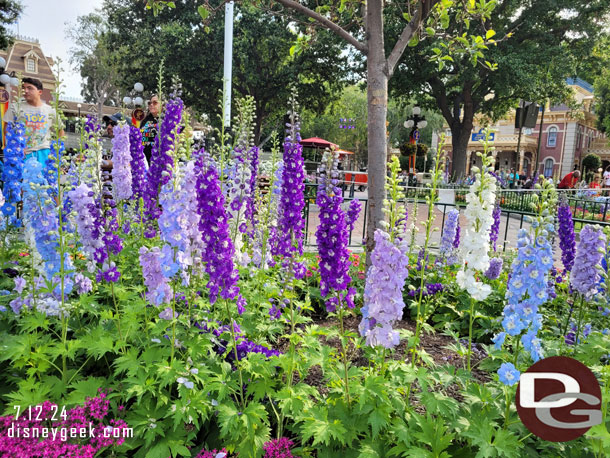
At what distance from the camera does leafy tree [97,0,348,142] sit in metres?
23.2

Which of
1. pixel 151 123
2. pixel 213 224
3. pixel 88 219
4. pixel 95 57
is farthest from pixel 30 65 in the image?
pixel 213 224

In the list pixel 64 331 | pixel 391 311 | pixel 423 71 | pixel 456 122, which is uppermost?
pixel 423 71

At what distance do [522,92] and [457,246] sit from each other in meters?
21.8

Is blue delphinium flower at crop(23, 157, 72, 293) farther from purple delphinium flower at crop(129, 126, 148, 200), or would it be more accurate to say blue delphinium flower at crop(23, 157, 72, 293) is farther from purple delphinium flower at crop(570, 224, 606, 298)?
purple delphinium flower at crop(570, 224, 606, 298)

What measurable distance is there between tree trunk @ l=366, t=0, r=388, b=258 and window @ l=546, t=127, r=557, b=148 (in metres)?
61.6

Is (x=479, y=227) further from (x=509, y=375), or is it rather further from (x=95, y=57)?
(x=95, y=57)

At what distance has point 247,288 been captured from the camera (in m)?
3.88

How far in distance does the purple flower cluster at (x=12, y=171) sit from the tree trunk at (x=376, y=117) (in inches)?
143

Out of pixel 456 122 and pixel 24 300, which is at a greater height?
pixel 456 122

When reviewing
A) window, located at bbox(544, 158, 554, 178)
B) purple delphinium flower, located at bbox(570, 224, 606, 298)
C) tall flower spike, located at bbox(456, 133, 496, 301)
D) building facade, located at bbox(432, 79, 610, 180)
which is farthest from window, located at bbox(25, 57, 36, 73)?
window, located at bbox(544, 158, 554, 178)

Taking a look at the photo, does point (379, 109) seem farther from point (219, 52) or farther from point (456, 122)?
point (456, 122)

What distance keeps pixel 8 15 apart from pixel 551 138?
59.8 m

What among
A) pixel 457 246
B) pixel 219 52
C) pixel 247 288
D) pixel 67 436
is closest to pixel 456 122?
pixel 219 52

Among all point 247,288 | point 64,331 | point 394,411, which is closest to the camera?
point 394,411
